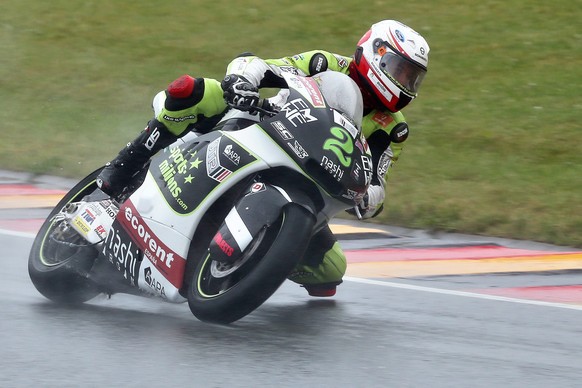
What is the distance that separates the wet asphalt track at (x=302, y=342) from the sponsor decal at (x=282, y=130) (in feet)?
2.90

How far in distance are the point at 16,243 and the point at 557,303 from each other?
131 inches

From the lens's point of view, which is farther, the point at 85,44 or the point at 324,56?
the point at 85,44

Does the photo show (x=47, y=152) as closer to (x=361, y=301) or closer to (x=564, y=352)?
(x=361, y=301)

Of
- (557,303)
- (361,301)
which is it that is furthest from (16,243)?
(557,303)

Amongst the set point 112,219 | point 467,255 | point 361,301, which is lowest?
point 467,255

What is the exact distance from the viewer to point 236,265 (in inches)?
201

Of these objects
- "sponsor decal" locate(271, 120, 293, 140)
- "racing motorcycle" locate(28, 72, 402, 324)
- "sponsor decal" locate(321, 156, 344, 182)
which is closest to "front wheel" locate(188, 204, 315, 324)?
"racing motorcycle" locate(28, 72, 402, 324)

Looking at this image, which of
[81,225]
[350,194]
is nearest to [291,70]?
[350,194]

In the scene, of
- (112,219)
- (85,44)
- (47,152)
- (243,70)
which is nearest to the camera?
(243,70)

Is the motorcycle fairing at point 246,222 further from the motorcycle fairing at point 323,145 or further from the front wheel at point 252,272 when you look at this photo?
the motorcycle fairing at point 323,145

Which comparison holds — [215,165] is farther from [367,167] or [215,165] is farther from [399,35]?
[399,35]

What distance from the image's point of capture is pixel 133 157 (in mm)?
5836

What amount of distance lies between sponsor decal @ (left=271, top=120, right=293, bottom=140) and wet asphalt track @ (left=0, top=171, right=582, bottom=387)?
2.90 ft

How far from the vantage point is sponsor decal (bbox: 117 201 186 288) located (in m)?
5.36
